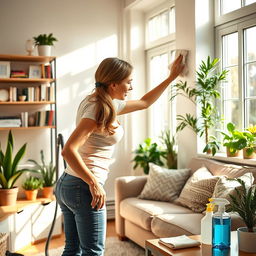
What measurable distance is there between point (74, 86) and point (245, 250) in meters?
3.54

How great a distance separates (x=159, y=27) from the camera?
5262 millimetres

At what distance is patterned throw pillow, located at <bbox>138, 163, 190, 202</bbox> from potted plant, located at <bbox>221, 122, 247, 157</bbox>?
49 centimetres

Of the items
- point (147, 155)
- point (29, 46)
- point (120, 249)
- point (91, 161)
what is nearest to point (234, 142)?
point (120, 249)

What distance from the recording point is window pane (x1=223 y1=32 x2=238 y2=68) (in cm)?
397

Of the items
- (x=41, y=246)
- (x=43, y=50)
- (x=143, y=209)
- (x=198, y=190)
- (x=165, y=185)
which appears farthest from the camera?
(x=43, y=50)

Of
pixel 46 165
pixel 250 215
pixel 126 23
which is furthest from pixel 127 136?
pixel 250 215

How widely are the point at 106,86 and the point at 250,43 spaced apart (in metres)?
2.13

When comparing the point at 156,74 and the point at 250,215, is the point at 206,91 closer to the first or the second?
the point at 156,74

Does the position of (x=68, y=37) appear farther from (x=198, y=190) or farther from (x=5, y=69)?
(x=198, y=190)

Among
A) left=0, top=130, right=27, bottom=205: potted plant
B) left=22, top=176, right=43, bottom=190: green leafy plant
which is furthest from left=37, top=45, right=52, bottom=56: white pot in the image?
left=22, top=176, right=43, bottom=190: green leafy plant

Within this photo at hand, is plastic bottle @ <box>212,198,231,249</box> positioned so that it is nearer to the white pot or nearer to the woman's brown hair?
the woman's brown hair

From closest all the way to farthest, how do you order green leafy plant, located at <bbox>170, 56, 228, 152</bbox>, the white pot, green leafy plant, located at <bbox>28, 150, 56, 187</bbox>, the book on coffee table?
the book on coffee table → green leafy plant, located at <bbox>170, 56, 228, 152</bbox> → green leafy plant, located at <bbox>28, 150, 56, 187</bbox> → the white pot

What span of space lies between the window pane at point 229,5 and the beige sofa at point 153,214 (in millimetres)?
1402

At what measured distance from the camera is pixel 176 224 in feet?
10.5
